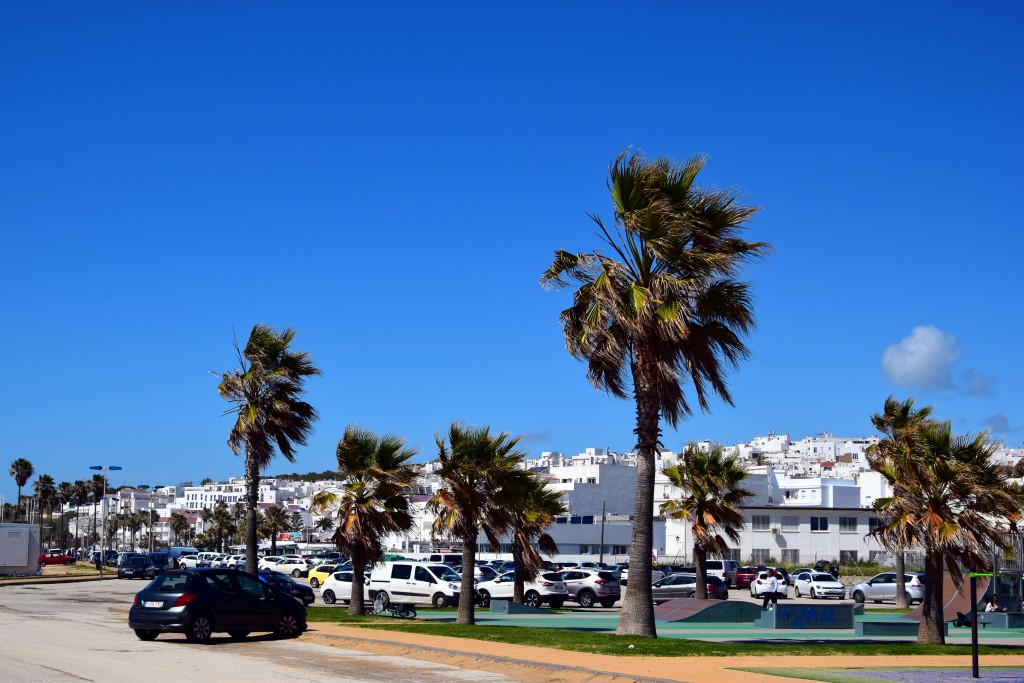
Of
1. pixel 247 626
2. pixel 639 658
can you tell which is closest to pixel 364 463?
pixel 247 626

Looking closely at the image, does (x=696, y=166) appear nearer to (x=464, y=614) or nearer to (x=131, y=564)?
(x=464, y=614)

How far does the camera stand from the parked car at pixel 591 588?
46031mm

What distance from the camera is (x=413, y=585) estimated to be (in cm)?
3931

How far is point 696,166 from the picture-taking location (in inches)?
915

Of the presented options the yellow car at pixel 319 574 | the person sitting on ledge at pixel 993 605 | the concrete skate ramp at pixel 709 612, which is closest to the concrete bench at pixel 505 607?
the concrete skate ramp at pixel 709 612

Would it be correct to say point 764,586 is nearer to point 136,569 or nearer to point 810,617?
point 810,617

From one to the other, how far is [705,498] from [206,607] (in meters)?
25.8

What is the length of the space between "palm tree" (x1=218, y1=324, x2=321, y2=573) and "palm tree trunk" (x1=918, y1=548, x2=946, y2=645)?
20.1 metres

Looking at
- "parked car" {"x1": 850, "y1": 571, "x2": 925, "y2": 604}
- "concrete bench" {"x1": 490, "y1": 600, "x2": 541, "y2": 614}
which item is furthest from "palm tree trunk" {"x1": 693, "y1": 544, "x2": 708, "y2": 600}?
"parked car" {"x1": 850, "y1": 571, "x2": 925, "y2": 604}

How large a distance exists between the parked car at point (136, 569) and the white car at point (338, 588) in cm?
3244

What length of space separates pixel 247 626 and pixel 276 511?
109 meters

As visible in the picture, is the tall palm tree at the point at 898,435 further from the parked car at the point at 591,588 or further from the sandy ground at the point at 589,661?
the parked car at the point at 591,588

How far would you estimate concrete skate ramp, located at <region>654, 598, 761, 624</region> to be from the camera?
112 feet

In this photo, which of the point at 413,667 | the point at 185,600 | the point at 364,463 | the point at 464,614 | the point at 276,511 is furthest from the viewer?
the point at 276,511
